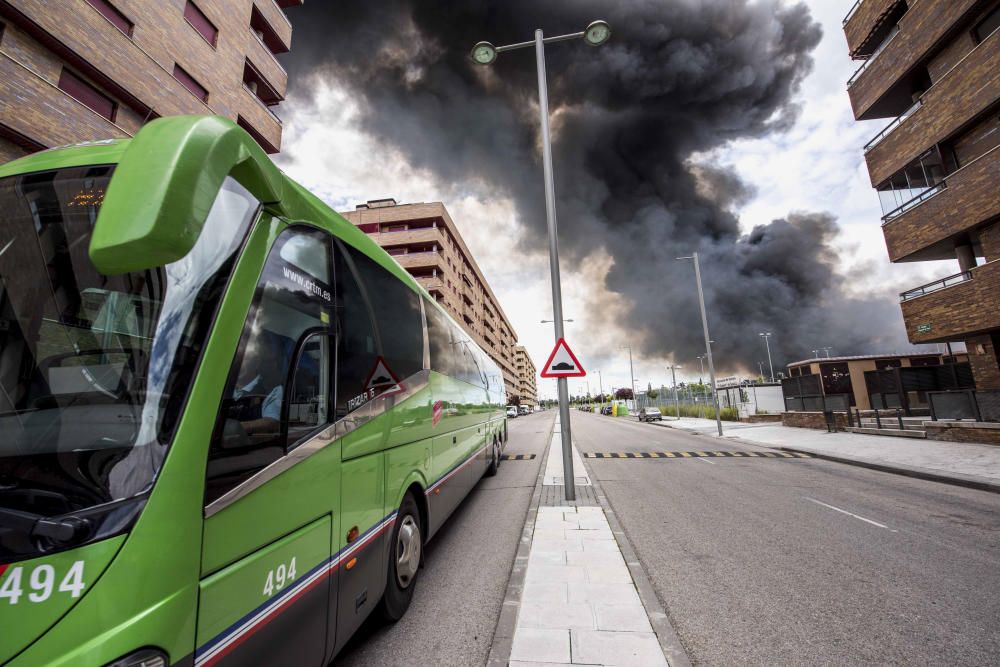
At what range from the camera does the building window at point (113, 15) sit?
12286 millimetres

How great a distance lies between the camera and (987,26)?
1310cm

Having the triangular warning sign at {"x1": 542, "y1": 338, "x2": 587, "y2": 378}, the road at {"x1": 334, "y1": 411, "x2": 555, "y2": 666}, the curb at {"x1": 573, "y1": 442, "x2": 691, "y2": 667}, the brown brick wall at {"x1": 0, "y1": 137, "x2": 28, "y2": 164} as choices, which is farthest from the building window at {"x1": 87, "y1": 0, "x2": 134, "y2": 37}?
the curb at {"x1": 573, "y1": 442, "x2": 691, "y2": 667}

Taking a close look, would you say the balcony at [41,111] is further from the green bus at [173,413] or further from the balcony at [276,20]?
the green bus at [173,413]

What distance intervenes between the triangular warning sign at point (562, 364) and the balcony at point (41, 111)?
45.6 feet

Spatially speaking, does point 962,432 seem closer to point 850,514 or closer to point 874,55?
point 850,514

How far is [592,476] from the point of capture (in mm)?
9547

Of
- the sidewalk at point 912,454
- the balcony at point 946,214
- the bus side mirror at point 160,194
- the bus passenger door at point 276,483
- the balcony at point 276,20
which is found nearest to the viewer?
the bus side mirror at point 160,194

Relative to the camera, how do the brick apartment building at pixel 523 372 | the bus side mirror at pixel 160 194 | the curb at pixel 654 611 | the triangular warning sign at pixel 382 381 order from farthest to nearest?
the brick apartment building at pixel 523 372 → the triangular warning sign at pixel 382 381 → the curb at pixel 654 611 → the bus side mirror at pixel 160 194

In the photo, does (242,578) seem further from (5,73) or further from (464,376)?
(5,73)

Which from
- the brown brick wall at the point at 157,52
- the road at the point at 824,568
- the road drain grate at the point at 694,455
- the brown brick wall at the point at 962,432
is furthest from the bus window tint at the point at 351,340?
the brown brick wall at the point at 962,432

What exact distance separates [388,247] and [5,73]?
37.0 meters

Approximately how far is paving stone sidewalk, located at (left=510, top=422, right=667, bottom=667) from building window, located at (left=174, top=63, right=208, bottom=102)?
19886mm

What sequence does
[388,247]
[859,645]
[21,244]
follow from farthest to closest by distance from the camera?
[388,247]
[859,645]
[21,244]

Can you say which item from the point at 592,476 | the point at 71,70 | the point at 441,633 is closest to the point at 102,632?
the point at 441,633
